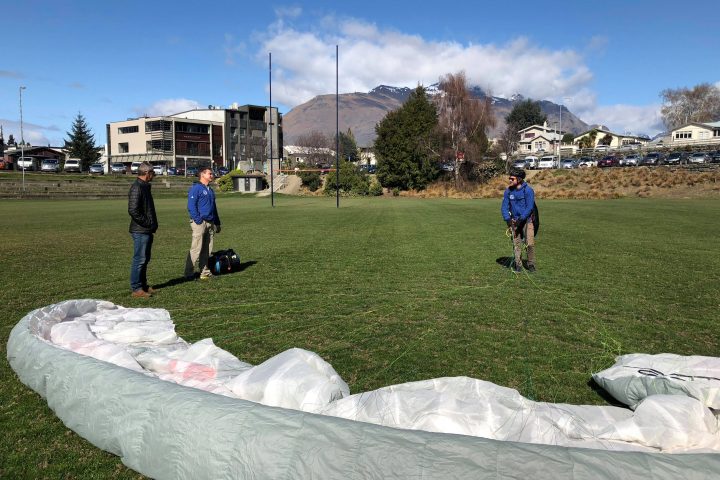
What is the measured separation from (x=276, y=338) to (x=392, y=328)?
4.75ft

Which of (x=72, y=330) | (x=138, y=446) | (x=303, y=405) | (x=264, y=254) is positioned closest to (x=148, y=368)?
(x=72, y=330)

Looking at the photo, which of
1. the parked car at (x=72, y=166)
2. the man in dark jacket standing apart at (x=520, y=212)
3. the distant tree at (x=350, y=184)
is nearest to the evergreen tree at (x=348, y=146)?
the parked car at (x=72, y=166)

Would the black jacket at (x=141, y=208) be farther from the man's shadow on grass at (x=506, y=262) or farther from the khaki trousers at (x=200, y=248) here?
the man's shadow on grass at (x=506, y=262)

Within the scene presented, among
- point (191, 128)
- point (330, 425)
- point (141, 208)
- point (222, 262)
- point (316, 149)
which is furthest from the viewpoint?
point (316, 149)

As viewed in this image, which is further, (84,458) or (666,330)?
(666,330)

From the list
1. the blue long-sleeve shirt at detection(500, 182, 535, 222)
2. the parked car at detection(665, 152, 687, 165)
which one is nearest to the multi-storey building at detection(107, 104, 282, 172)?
the parked car at detection(665, 152, 687, 165)

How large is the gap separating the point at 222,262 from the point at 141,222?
246cm

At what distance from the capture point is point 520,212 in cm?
1003

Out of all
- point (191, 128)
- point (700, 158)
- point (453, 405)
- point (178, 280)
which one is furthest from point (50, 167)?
point (700, 158)

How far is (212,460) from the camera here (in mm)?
2842

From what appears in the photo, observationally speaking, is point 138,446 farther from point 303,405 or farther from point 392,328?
point 392,328

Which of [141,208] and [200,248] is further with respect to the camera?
[200,248]

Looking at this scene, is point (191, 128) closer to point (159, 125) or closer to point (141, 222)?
point (159, 125)

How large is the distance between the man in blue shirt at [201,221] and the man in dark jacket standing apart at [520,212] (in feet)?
18.6
